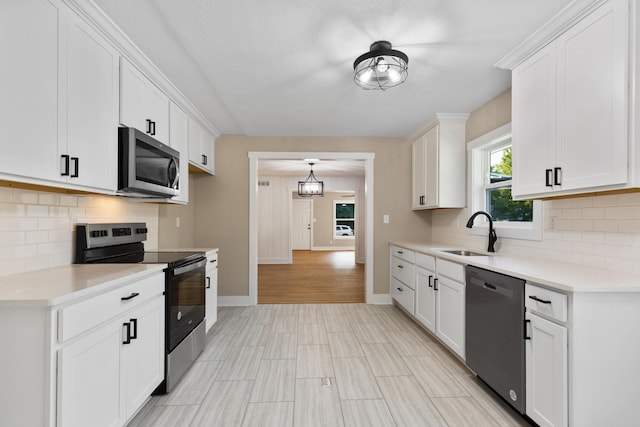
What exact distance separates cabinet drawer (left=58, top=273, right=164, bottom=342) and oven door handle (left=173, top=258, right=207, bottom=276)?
25 cm

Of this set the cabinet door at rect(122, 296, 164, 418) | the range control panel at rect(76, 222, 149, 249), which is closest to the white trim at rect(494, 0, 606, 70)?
the cabinet door at rect(122, 296, 164, 418)

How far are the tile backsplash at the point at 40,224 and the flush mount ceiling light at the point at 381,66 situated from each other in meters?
2.14

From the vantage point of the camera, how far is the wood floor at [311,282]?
185 inches

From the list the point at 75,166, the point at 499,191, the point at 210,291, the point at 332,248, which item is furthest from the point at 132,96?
the point at 332,248

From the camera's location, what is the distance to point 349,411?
1952 mm

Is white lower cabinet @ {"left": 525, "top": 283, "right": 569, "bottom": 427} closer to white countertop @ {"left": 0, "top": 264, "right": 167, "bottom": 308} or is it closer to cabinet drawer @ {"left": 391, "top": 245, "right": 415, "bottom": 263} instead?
cabinet drawer @ {"left": 391, "top": 245, "right": 415, "bottom": 263}

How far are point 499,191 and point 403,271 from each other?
1362mm

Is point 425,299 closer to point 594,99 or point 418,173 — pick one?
point 418,173

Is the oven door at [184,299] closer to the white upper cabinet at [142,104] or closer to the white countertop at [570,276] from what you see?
the white upper cabinet at [142,104]

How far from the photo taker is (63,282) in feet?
4.80

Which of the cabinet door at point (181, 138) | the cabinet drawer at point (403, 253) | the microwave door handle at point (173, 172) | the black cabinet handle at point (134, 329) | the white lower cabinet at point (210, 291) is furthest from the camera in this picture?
the cabinet drawer at point (403, 253)

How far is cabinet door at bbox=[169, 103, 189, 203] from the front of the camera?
9.44ft

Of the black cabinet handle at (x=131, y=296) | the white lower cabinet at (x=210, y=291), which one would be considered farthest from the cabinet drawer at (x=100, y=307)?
the white lower cabinet at (x=210, y=291)

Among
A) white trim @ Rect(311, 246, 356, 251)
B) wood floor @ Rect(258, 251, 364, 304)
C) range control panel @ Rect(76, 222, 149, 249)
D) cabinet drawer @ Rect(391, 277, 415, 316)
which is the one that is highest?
range control panel @ Rect(76, 222, 149, 249)
